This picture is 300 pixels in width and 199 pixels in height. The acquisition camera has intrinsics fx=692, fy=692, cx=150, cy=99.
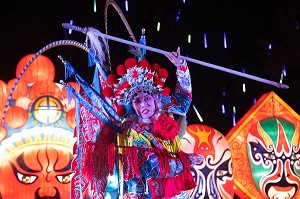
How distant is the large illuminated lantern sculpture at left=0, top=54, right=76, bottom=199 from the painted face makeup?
1003 mm

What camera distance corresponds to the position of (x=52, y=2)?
7.87 metres

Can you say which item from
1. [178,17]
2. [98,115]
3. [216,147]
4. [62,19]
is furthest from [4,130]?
[178,17]

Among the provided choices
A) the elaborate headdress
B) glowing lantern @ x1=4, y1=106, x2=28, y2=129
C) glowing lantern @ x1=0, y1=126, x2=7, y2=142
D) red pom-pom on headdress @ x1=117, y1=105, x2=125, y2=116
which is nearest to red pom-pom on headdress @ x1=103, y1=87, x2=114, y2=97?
the elaborate headdress

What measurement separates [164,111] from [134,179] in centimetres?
55

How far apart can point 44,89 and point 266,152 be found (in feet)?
7.10

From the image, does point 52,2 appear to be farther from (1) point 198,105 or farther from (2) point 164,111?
(2) point 164,111

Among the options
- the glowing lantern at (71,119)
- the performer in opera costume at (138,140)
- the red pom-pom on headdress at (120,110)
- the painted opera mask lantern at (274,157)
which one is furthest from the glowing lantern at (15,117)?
the painted opera mask lantern at (274,157)

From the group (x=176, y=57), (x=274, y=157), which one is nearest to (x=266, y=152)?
(x=274, y=157)

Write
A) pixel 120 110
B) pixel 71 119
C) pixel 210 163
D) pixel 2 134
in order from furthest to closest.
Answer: pixel 210 163, pixel 71 119, pixel 2 134, pixel 120 110

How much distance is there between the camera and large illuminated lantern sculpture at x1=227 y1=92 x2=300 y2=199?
6.33 meters

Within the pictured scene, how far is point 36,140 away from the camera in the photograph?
18.5 feet

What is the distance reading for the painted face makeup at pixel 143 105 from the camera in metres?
4.70

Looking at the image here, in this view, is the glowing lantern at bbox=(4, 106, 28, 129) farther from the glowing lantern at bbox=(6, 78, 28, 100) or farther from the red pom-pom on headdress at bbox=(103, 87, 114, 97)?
the red pom-pom on headdress at bbox=(103, 87, 114, 97)

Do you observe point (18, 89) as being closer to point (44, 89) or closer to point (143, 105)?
point (44, 89)
